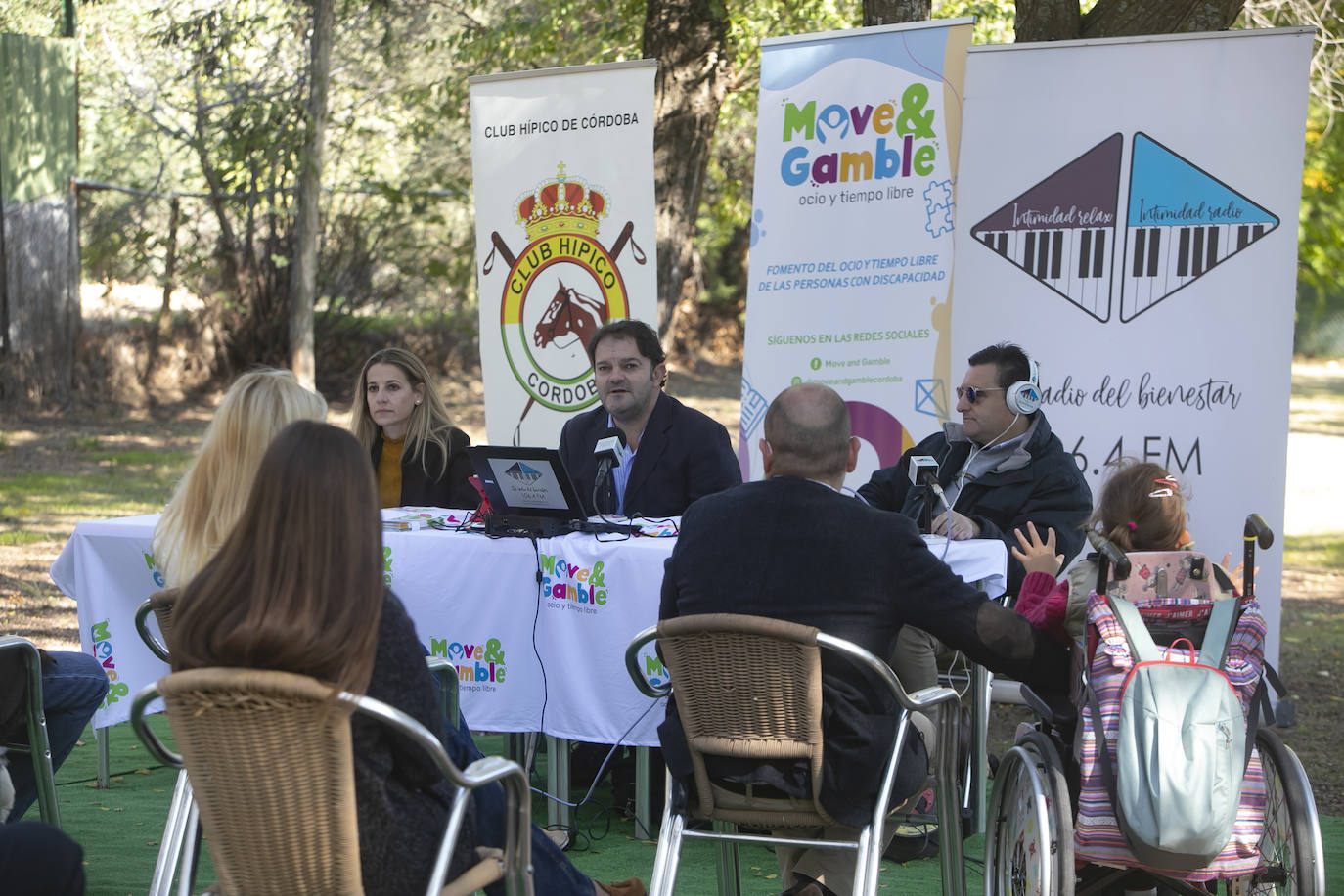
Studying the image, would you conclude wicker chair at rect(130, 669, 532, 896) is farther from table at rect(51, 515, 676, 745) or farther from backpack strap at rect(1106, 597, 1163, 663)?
table at rect(51, 515, 676, 745)

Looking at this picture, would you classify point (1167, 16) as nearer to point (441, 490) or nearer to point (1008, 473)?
point (1008, 473)

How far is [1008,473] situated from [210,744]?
118 inches

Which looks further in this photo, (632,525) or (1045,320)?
(1045,320)

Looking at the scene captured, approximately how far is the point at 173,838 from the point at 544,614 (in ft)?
4.50

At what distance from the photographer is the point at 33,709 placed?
3.11 m

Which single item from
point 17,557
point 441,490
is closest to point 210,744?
point 441,490

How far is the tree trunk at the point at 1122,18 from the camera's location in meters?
5.64

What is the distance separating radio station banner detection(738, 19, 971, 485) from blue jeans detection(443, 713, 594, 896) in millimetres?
3267

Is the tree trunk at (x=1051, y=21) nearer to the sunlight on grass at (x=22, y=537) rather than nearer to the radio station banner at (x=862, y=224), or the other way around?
the radio station banner at (x=862, y=224)

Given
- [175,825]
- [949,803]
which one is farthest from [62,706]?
[949,803]

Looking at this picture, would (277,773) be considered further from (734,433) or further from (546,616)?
(734,433)

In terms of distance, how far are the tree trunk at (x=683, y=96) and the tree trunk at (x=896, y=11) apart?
1.56 meters

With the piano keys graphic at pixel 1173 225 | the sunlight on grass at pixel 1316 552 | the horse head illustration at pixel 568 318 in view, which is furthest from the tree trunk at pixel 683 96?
the sunlight on grass at pixel 1316 552

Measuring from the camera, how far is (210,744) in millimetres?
1924
